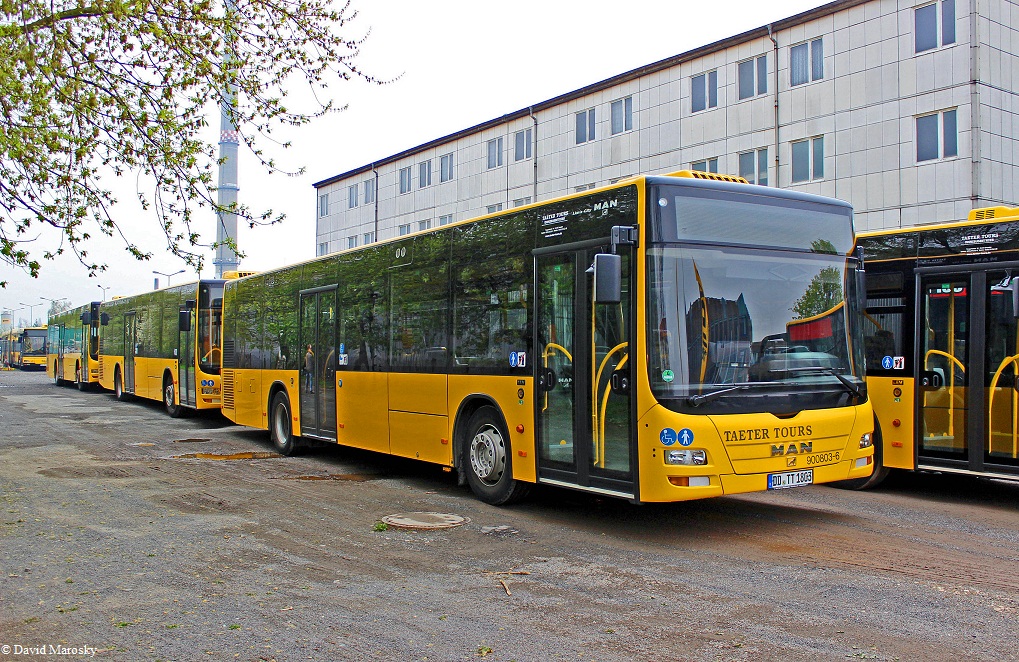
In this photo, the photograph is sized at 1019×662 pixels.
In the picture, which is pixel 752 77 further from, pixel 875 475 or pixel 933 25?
pixel 875 475

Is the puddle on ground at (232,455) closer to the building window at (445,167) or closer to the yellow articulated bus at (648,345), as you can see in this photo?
the yellow articulated bus at (648,345)

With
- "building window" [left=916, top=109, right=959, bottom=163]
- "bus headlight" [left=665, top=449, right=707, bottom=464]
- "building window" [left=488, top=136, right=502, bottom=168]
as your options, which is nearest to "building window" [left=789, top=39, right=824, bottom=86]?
"building window" [left=916, top=109, right=959, bottom=163]

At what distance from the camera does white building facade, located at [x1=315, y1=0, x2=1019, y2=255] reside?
87.4 ft

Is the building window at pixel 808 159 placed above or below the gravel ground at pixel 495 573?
above

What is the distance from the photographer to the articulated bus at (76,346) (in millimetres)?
31797

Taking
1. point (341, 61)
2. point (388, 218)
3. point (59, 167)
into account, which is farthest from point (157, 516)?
point (388, 218)

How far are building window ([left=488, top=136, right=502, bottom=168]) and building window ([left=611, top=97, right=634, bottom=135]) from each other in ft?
24.7

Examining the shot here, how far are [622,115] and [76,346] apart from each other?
22.6m

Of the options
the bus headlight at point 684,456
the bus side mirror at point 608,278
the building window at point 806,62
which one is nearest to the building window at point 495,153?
the building window at point 806,62

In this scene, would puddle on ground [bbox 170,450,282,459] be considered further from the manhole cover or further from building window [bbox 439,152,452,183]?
building window [bbox 439,152,452,183]

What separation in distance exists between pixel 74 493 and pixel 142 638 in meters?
5.91

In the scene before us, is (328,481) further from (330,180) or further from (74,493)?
(330,180)

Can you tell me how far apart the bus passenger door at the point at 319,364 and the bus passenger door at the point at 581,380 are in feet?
17.4

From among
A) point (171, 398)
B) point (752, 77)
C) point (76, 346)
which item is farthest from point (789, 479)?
point (76, 346)
